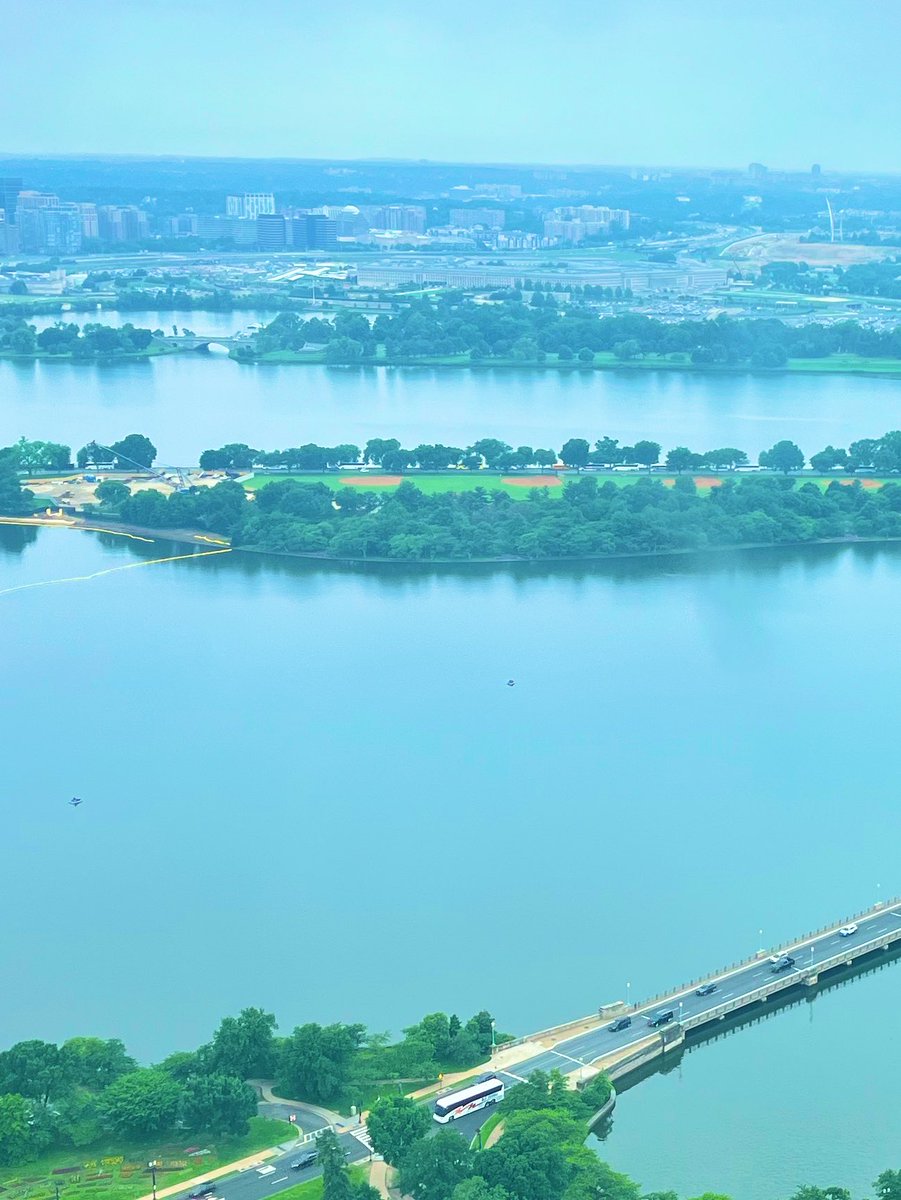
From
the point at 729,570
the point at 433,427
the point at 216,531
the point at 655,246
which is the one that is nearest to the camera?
the point at 729,570

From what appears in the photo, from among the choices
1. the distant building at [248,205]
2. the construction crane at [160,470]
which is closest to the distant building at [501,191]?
the distant building at [248,205]

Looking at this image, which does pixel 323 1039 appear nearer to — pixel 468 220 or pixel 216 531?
pixel 216 531

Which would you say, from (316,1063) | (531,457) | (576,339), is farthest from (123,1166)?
(576,339)

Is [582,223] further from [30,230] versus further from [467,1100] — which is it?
[467,1100]

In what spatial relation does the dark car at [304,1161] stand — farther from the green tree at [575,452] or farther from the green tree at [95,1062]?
the green tree at [575,452]

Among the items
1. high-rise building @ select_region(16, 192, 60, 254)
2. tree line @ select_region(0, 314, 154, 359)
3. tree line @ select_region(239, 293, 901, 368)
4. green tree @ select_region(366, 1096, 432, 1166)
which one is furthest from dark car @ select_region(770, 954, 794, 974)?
high-rise building @ select_region(16, 192, 60, 254)

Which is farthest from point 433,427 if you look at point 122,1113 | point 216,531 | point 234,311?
point 122,1113
